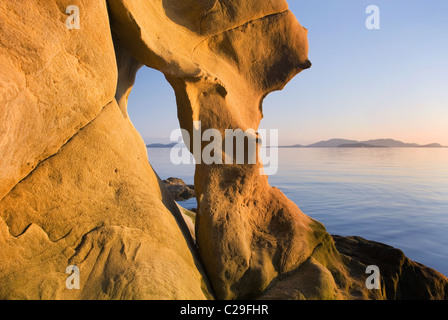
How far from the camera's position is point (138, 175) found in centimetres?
374

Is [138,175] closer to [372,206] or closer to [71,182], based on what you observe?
[71,182]

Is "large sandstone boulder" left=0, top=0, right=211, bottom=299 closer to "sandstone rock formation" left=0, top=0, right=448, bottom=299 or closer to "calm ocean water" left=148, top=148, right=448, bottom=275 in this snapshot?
"sandstone rock formation" left=0, top=0, right=448, bottom=299

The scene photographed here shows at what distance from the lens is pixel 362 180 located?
76.0 ft

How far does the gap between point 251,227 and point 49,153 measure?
260 centimetres

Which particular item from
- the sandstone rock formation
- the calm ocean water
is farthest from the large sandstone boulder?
the calm ocean water

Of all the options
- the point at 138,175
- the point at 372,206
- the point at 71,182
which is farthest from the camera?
the point at 372,206

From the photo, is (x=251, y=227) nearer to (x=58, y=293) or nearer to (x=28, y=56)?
(x=58, y=293)

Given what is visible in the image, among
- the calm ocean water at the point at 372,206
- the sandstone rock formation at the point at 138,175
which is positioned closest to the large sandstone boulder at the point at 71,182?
the sandstone rock formation at the point at 138,175

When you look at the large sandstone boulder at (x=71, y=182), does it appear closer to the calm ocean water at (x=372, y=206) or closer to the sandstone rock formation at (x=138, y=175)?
the sandstone rock formation at (x=138, y=175)

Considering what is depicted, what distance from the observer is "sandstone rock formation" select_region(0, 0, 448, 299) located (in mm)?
2730

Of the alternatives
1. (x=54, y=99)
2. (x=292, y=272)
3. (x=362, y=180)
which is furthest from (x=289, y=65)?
(x=362, y=180)

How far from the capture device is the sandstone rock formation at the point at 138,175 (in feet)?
8.96

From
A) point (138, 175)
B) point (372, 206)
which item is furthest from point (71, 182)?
point (372, 206)

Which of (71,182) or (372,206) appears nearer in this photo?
(71,182)
